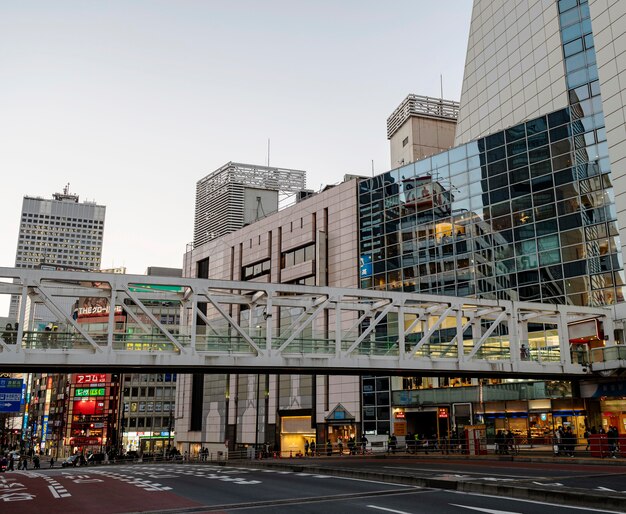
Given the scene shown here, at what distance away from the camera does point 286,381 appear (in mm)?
76438

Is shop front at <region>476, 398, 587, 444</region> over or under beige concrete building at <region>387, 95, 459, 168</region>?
under

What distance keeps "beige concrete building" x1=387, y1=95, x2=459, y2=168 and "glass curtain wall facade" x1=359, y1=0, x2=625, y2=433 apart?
21649mm

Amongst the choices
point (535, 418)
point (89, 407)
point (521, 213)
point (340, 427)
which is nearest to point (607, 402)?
point (535, 418)

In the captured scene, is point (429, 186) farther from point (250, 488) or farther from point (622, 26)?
point (250, 488)

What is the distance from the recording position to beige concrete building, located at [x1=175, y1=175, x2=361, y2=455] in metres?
69.5

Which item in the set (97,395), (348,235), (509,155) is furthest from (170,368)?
(97,395)

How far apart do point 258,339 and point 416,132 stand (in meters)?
60.8

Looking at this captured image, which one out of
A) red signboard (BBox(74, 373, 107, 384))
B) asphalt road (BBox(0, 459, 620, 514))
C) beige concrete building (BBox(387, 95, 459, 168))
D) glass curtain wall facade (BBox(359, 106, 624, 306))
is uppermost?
beige concrete building (BBox(387, 95, 459, 168))

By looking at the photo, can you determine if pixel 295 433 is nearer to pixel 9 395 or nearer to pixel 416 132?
pixel 416 132

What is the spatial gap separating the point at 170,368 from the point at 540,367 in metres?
22.2

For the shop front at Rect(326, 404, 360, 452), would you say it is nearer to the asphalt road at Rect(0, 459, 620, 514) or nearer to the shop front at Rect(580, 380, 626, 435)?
the shop front at Rect(580, 380, 626, 435)

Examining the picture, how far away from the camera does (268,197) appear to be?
372 ft

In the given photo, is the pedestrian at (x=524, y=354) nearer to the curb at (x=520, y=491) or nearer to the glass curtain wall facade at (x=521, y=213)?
the glass curtain wall facade at (x=521, y=213)

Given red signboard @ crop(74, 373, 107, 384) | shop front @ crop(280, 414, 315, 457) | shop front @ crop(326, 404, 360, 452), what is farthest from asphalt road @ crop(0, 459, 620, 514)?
red signboard @ crop(74, 373, 107, 384)
